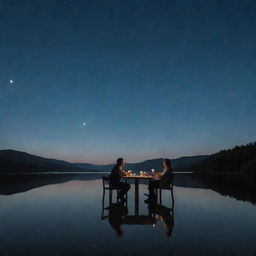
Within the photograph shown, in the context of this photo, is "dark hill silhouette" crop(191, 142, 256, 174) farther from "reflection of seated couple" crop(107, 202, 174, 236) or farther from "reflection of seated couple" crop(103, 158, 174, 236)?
"reflection of seated couple" crop(107, 202, 174, 236)

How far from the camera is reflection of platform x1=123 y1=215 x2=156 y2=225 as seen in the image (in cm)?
794

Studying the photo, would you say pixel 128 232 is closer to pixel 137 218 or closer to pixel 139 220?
pixel 139 220

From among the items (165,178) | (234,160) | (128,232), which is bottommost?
(128,232)

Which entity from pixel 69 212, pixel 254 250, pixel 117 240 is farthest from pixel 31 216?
pixel 254 250

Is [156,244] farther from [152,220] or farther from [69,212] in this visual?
[69,212]

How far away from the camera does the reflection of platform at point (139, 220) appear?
313 inches

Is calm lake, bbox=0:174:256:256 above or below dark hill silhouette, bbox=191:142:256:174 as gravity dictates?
below

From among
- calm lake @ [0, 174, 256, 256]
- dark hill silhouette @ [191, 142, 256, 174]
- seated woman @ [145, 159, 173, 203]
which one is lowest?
calm lake @ [0, 174, 256, 256]

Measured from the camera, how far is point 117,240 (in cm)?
596

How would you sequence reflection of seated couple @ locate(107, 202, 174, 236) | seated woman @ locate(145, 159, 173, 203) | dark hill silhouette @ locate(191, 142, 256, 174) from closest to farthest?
1. reflection of seated couple @ locate(107, 202, 174, 236)
2. seated woman @ locate(145, 159, 173, 203)
3. dark hill silhouette @ locate(191, 142, 256, 174)

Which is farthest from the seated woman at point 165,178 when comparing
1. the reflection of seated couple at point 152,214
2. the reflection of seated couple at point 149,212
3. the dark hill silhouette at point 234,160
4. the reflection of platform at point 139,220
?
the dark hill silhouette at point 234,160

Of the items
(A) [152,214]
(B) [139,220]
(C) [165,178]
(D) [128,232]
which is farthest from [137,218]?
(C) [165,178]

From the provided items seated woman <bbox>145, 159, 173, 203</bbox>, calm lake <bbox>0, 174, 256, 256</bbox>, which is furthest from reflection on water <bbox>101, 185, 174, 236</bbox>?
seated woman <bbox>145, 159, 173, 203</bbox>

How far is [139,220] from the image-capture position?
27.5 feet
